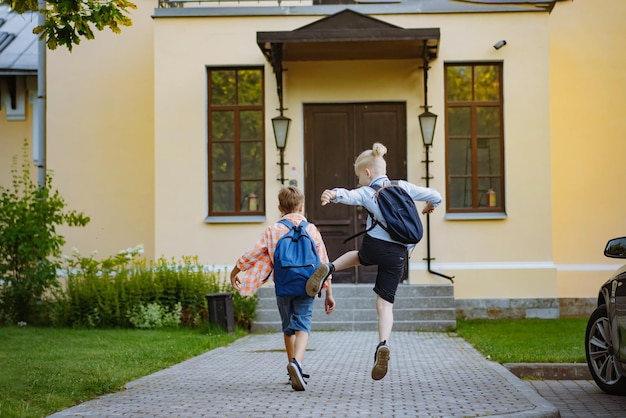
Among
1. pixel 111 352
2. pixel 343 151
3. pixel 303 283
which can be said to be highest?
pixel 343 151

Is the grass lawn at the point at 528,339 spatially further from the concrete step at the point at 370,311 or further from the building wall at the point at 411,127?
the building wall at the point at 411,127

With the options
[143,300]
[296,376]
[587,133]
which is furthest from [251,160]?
[296,376]

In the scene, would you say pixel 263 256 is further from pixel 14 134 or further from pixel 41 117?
pixel 14 134

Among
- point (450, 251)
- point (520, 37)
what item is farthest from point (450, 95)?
point (450, 251)

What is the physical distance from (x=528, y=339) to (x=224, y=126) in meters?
6.51

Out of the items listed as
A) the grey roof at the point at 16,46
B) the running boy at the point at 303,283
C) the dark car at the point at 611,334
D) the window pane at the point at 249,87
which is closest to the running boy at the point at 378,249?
the running boy at the point at 303,283

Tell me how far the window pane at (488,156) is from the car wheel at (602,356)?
7.49 metres

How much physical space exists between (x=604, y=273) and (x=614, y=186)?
5.05ft

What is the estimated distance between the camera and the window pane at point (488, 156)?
15805 millimetres

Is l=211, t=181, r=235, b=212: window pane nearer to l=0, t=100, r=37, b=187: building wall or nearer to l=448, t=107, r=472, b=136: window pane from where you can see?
l=448, t=107, r=472, b=136: window pane

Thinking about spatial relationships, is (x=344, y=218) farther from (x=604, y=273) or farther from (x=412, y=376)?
(x=412, y=376)

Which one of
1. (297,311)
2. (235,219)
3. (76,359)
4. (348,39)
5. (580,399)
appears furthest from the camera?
(235,219)

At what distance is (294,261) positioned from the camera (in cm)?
773

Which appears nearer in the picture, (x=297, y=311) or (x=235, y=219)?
(x=297, y=311)
